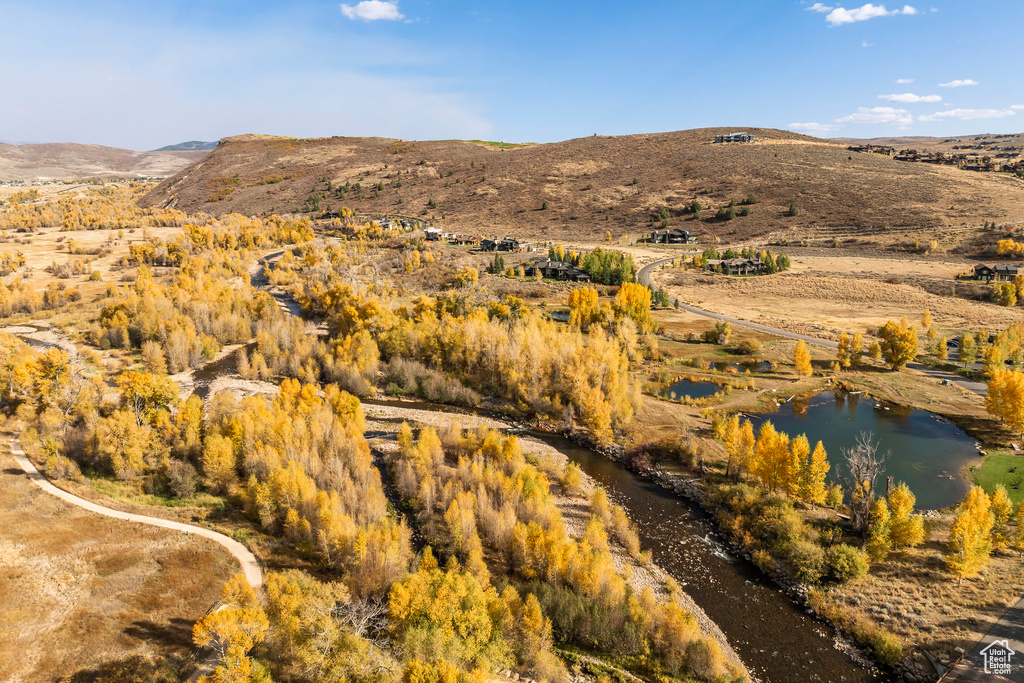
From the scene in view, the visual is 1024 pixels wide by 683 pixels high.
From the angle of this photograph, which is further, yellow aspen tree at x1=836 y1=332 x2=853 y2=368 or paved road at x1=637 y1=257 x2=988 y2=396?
yellow aspen tree at x1=836 y1=332 x2=853 y2=368

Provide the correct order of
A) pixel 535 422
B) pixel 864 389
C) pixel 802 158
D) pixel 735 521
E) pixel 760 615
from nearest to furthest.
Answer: pixel 760 615 < pixel 735 521 < pixel 535 422 < pixel 864 389 < pixel 802 158

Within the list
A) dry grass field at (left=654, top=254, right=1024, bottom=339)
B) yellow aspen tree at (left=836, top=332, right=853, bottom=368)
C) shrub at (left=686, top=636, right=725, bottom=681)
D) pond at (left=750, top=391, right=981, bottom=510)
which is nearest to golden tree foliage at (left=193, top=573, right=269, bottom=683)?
shrub at (left=686, top=636, right=725, bottom=681)

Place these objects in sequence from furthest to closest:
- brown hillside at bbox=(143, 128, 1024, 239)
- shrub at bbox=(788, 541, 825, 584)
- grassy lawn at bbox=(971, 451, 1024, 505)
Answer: brown hillside at bbox=(143, 128, 1024, 239)
grassy lawn at bbox=(971, 451, 1024, 505)
shrub at bbox=(788, 541, 825, 584)

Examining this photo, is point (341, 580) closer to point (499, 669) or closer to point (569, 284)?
point (499, 669)

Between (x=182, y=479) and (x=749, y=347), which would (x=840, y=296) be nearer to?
(x=749, y=347)

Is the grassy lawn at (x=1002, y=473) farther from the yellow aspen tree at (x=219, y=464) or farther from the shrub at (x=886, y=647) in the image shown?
the yellow aspen tree at (x=219, y=464)

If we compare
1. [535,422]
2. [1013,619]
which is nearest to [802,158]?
[535,422]

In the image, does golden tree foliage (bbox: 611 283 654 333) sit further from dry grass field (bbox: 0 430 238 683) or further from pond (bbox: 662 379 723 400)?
dry grass field (bbox: 0 430 238 683)

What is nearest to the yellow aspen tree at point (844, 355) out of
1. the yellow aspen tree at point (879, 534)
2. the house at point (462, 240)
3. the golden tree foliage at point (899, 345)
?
the golden tree foliage at point (899, 345)
